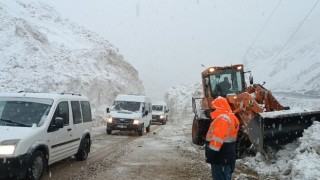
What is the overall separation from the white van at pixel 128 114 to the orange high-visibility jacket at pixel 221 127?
1486 cm

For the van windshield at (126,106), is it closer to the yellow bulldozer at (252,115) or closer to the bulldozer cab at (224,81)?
the yellow bulldozer at (252,115)

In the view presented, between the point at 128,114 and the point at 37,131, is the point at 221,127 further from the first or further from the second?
the point at 128,114

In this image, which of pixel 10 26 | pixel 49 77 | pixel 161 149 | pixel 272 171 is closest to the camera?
pixel 272 171

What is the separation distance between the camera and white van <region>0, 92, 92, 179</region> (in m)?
7.01

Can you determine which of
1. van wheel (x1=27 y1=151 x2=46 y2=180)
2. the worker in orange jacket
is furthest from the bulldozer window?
the worker in orange jacket

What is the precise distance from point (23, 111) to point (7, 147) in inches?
64.9

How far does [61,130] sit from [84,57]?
41534 millimetres

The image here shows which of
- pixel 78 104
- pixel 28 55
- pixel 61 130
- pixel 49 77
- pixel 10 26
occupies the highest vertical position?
pixel 10 26

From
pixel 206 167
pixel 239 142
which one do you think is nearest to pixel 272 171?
pixel 206 167

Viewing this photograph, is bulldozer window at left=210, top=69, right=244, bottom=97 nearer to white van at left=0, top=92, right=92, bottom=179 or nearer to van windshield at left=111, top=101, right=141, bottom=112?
white van at left=0, top=92, right=92, bottom=179

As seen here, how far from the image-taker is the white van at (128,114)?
68.1 feet

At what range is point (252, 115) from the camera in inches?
452

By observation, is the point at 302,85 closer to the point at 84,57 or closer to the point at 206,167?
the point at 84,57

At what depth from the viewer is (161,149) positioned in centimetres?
1447
